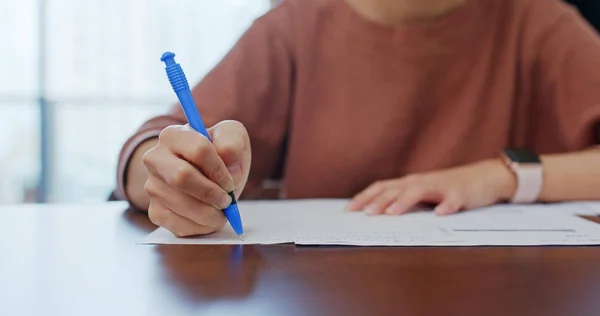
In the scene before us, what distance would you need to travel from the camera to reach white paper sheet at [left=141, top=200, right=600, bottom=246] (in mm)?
487

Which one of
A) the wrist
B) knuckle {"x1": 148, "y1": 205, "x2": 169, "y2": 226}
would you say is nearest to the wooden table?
knuckle {"x1": 148, "y1": 205, "x2": 169, "y2": 226}

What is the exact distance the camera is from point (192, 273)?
0.39 m

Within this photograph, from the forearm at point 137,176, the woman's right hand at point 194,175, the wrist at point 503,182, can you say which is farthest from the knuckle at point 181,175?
the wrist at point 503,182

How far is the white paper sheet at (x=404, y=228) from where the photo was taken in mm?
487

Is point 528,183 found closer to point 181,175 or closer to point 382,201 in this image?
point 382,201

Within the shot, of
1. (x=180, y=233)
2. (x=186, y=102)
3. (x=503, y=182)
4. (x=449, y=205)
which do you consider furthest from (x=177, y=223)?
(x=503, y=182)

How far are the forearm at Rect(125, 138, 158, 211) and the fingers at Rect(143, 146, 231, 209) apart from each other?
0.19 metres

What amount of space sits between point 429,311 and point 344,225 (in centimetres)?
27

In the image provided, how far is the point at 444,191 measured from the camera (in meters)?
0.69

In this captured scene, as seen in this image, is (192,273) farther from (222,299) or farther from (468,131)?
(468,131)

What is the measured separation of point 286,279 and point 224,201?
0.45 ft

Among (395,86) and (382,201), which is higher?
(395,86)

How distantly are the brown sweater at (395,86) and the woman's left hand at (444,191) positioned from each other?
0.56ft

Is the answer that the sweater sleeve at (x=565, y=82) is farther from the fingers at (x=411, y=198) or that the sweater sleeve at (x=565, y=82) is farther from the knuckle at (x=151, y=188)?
the knuckle at (x=151, y=188)
